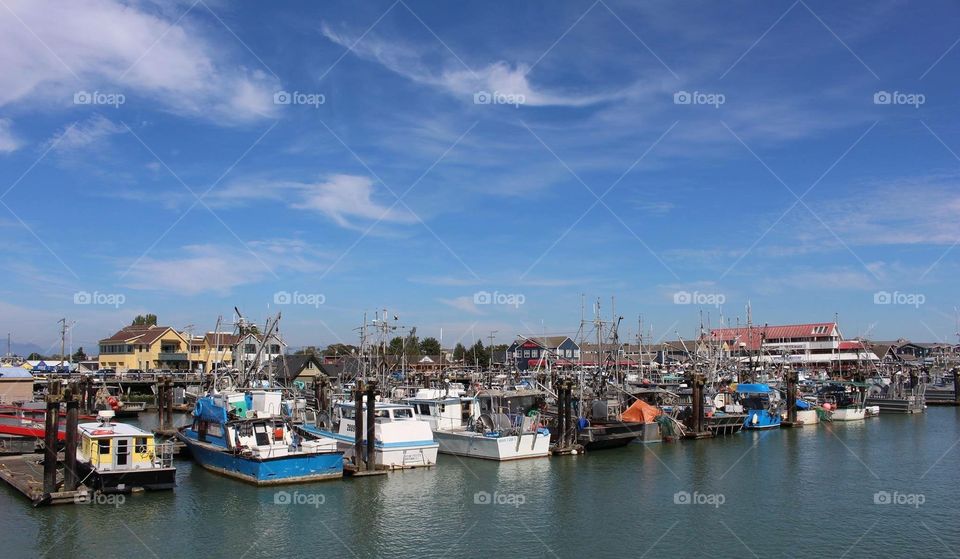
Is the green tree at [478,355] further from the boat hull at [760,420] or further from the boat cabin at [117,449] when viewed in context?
the boat cabin at [117,449]

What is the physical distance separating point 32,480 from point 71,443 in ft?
13.0

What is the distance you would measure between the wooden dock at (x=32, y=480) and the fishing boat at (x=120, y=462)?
34.1 inches

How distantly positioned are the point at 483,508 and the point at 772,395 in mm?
37248

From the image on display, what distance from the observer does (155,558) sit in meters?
20.1

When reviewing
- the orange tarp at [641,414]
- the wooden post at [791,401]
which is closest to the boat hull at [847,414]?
the wooden post at [791,401]

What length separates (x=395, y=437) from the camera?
105ft

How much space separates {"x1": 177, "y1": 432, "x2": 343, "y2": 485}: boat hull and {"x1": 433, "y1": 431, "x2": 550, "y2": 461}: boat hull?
819 centimetres

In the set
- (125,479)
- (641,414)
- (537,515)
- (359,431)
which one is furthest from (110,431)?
(641,414)

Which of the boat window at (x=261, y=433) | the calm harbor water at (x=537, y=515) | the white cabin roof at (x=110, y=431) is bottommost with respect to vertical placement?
the calm harbor water at (x=537, y=515)

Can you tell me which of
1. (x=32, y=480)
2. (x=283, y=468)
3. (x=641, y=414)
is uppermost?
(x=641, y=414)

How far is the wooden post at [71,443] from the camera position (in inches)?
949

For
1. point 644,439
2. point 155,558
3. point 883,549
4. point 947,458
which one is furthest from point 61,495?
point 947,458

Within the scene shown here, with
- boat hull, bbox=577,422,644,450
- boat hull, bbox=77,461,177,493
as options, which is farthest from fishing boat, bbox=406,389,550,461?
boat hull, bbox=77,461,177,493

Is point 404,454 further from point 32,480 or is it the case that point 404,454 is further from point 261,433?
point 32,480
